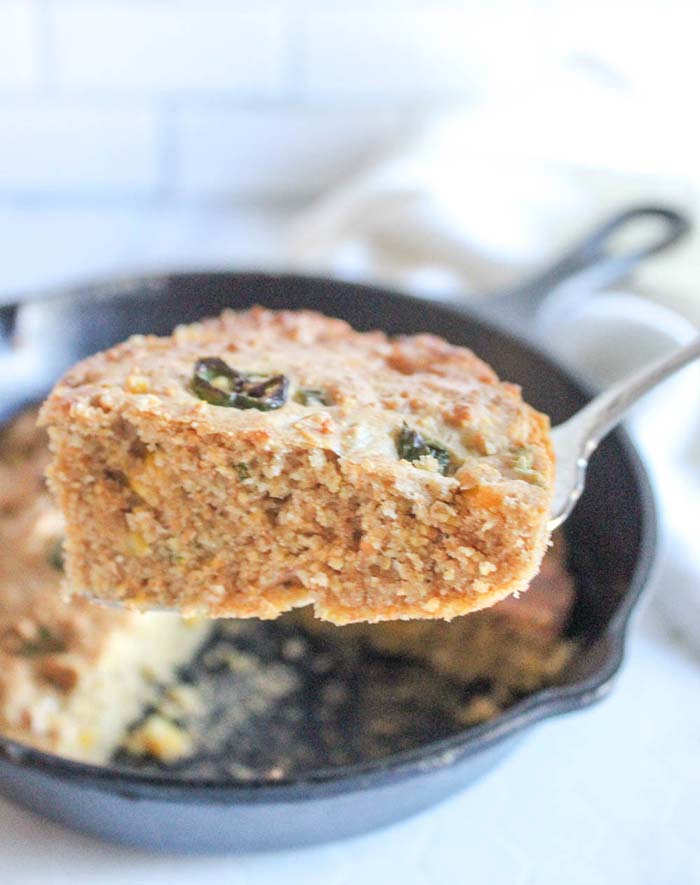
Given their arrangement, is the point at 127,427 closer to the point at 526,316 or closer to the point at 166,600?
the point at 166,600

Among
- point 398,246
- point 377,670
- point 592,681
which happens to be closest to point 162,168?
point 398,246

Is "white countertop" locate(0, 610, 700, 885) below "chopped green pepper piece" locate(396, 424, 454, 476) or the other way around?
below

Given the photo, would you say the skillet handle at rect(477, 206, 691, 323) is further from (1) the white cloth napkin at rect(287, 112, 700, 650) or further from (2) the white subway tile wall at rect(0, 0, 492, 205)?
(2) the white subway tile wall at rect(0, 0, 492, 205)

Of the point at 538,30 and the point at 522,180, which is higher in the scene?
the point at 538,30

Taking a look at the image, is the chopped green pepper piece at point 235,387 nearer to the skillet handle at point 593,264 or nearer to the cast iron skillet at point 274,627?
the cast iron skillet at point 274,627

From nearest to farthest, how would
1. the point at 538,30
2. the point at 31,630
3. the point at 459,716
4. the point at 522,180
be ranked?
the point at 31,630 → the point at 459,716 → the point at 522,180 → the point at 538,30

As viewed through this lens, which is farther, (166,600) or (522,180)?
(522,180)

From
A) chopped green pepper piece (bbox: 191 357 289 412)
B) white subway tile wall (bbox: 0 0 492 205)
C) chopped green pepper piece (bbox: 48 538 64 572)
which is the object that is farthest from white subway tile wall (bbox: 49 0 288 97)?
chopped green pepper piece (bbox: 191 357 289 412)
